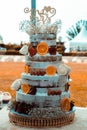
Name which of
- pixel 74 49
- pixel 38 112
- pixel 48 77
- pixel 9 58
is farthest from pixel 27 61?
pixel 74 49

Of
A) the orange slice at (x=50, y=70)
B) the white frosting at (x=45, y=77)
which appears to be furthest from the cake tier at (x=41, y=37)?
the white frosting at (x=45, y=77)

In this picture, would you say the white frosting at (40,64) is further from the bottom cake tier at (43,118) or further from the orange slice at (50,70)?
the bottom cake tier at (43,118)

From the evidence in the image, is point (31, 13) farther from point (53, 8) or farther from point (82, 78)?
point (82, 78)

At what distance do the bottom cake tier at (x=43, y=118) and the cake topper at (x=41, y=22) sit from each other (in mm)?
1096

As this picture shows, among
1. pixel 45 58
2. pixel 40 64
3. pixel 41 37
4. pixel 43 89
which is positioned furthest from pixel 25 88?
pixel 41 37

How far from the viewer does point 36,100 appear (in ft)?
15.1

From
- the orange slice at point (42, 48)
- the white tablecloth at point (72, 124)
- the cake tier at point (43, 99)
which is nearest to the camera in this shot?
the white tablecloth at point (72, 124)

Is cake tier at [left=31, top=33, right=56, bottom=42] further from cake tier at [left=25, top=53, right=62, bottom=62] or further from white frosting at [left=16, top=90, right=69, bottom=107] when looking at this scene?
white frosting at [left=16, top=90, right=69, bottom=107]

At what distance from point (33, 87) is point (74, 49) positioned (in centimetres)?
1553

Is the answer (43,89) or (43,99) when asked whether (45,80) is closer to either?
(43,89)

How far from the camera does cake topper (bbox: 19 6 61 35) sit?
4859mm

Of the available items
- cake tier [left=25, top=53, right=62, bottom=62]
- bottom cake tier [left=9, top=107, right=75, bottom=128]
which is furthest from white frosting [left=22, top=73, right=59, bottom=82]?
bottom cake tier [left=9, top=107, right=75, bottom=128]

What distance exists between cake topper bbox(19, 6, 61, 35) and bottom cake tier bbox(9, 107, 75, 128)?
1096mm

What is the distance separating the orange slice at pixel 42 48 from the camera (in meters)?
4.70
